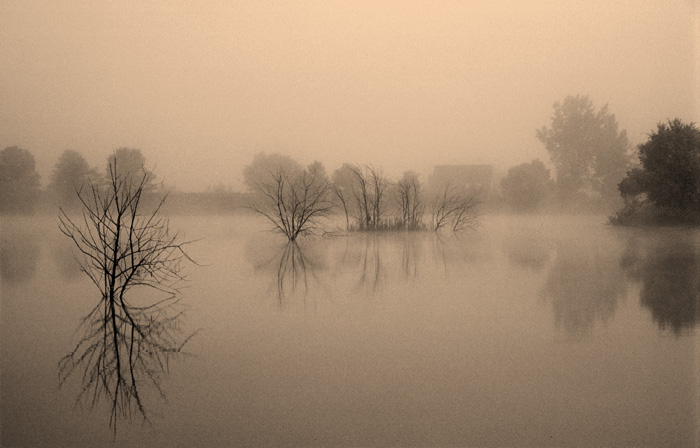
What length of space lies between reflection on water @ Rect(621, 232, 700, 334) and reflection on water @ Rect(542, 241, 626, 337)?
25 cm

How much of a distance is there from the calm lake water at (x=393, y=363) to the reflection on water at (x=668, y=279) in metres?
0.03

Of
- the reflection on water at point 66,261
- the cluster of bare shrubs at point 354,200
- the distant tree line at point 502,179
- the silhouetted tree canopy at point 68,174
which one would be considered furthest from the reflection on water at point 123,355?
the silhouetted tree canopy at point 68,174

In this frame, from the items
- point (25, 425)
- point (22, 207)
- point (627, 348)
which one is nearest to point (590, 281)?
point (627, 348)

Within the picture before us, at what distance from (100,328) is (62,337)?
25 centimetres

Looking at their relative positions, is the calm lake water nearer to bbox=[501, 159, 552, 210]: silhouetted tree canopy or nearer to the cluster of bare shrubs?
the cluster of bare shrubs

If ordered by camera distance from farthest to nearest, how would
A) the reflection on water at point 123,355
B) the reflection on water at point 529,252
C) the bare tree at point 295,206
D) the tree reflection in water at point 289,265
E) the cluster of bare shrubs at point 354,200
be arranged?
the cluster of bare shrubs at point 354,200
the bare tree at point 295,206
the reflection on water at point 529,252
the tree reflection in water at point 289,265
the reflection on water at point 123,355

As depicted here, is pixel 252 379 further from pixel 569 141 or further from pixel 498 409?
pixel 569 141

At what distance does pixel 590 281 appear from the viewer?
545 centimetres

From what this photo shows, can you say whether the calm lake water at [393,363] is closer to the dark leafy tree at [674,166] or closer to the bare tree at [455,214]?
the bare tree at [455,214]

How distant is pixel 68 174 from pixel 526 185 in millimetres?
24312

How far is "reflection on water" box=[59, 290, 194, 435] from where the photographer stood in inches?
92.7

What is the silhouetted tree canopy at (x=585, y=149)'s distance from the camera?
25984 millimetres

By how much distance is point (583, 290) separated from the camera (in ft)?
16.1

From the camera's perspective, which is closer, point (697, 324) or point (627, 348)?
point (627, 348)
